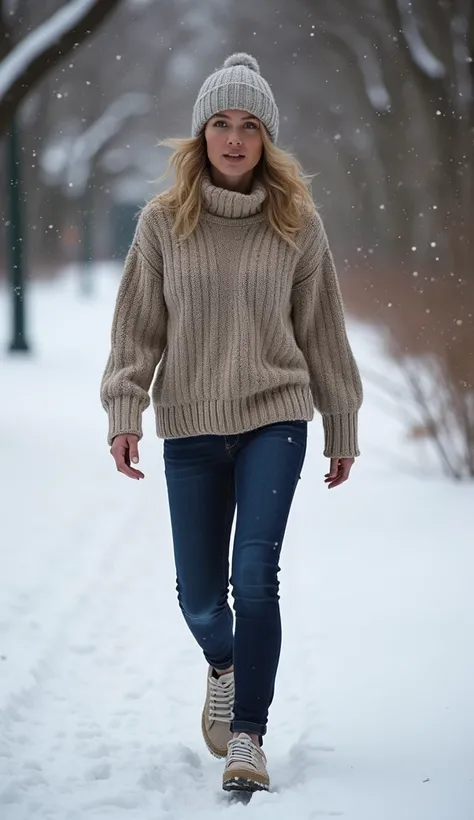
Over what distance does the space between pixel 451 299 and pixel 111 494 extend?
2722 mm

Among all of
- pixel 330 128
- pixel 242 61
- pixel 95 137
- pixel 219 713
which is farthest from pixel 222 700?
pixel 95 137

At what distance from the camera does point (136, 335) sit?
364 centimetres

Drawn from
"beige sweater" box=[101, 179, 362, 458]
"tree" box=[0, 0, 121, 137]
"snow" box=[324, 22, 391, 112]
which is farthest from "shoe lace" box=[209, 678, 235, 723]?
"snow" box=[324, 22, 391, 112]

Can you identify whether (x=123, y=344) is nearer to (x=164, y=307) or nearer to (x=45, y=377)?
(x=164, y=307)

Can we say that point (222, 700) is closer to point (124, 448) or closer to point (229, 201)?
point (124, 448)

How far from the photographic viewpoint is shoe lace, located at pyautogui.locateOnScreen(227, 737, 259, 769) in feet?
11.2

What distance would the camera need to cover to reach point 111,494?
856 centimetres

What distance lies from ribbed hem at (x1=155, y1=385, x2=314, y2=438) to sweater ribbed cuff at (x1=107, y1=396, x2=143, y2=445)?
129mm

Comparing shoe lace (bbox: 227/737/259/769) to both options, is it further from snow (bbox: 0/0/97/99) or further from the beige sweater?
snow (bbox: 0/0/97/99)

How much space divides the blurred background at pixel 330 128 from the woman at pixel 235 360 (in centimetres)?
24

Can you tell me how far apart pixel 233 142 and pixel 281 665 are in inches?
84.9

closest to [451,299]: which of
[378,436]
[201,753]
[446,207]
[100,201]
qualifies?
[378,436]

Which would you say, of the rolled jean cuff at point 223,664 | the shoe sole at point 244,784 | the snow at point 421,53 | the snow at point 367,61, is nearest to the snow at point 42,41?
the rolled jean cuff at point 223,664

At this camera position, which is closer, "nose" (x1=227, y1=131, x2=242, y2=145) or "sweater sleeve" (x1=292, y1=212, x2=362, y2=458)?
"nose" (x1=227, y1=131, x2=242, y2=145)
